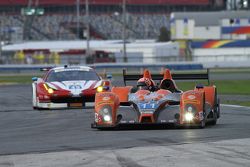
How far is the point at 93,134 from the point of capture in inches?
601

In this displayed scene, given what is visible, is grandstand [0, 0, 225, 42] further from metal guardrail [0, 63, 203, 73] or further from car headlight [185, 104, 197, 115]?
car headlight [185, 104, 197, 115]

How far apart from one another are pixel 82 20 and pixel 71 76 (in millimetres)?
89000

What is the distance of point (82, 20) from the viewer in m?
114

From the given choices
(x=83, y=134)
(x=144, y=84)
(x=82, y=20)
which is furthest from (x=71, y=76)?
(x=82, y=20)

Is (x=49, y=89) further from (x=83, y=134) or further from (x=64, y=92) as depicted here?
(x=83, y=134)

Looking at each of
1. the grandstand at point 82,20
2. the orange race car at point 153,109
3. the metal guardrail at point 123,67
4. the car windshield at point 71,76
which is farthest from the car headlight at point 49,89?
the grandstand at point 82,20

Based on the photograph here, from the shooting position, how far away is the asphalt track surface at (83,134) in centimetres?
1307

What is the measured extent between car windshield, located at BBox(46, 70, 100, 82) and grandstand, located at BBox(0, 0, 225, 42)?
275 ft

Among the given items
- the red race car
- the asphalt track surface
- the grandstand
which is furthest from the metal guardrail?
the asphalt track surface

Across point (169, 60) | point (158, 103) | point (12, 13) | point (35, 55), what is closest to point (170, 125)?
point (158, 103)

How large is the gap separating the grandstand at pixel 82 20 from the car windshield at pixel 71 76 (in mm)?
83832

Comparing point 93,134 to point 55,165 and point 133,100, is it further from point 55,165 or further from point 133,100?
point 55,165

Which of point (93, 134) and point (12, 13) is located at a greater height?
point (12, 13)

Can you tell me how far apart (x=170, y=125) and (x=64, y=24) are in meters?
96.2
